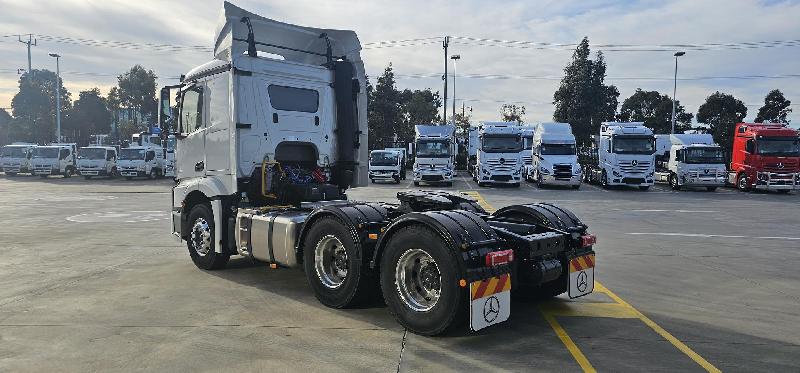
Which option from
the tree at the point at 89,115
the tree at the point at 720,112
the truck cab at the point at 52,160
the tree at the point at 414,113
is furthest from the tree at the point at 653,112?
the tree at the point at 89,115

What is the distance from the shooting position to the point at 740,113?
197 feet

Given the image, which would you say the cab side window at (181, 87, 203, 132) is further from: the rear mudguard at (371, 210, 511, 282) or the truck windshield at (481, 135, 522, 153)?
the truck windshield at (481, 135, 522, 153)

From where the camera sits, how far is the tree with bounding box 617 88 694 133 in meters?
65.8

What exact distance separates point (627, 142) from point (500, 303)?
2406 cm

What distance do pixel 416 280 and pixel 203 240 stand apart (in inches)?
162

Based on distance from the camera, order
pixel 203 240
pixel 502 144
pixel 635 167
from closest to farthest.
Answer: pixel 203 240, pixel 635 167, pixel 502 144

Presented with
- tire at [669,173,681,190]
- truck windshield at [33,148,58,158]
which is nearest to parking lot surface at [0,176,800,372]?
tire at [669,173,681,190]

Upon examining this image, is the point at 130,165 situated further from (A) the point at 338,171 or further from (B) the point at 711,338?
(B) the point at 711,338

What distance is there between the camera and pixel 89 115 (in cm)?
7575

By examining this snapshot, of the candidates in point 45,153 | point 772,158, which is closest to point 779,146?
point 772,158

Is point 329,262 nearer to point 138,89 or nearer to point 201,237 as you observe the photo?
point 201,237

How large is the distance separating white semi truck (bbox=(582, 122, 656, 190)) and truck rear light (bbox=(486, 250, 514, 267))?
23178 millimetres

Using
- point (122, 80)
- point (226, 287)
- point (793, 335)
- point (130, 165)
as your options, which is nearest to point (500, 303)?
point (793, 335)

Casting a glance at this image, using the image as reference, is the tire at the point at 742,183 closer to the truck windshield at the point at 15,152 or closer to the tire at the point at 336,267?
the tire at the point at 336,267
